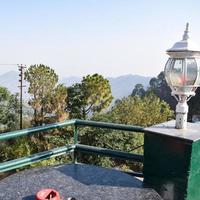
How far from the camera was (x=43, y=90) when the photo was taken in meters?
20.3

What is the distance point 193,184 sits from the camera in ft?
6.86

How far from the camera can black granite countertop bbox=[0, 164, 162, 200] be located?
1757 mm

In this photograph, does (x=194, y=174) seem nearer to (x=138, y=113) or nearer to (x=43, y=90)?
(x=138, y=113)

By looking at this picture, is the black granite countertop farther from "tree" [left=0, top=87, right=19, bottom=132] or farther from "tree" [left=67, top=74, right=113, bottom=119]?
"tree" [left=0, top=87, right=19, bottom=132]

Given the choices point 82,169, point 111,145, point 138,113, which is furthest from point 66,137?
point 82,169

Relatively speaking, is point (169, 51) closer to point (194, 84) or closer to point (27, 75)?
point (194, 84)

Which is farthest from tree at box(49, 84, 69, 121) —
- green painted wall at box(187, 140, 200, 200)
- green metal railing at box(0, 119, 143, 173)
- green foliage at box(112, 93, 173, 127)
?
green painted wall at box(187, 140, 200, 200)

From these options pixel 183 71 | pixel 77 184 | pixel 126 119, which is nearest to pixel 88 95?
pixel 126 119

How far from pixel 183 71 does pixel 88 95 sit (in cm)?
1957

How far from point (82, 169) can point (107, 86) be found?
19777mm

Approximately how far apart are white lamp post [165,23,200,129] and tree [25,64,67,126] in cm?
1782

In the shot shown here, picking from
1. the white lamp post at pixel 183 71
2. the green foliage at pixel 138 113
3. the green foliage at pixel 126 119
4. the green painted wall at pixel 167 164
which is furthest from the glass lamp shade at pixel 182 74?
the green foliage at pixel 138 113

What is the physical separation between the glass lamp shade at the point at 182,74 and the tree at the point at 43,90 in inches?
703

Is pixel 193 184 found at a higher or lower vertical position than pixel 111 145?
higher
